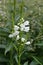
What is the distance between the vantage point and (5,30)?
2383 mm

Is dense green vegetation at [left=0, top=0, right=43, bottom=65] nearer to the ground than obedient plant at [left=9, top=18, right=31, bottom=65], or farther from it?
nearer to the ground

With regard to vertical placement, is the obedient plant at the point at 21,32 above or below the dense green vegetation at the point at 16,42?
above

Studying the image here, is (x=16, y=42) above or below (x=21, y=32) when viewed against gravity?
below

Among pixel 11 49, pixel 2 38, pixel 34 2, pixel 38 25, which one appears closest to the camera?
pixel 11 49

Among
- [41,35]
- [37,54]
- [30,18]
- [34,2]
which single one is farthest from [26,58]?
[34,2]

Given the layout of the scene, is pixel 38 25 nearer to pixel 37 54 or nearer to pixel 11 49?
pixel 37 54

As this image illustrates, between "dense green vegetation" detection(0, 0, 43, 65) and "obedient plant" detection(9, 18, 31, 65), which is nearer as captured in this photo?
"obedient plant" detection(9, 18, 31, 65)

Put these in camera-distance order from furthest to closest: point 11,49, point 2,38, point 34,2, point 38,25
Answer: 1. point 34,2
2. point 38,25
3. point 2,38
4. point 11,49

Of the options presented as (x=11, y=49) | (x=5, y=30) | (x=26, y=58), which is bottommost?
(x=26, y=58)

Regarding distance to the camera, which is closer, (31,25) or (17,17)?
(17,17)

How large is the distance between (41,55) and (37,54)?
0.04 m

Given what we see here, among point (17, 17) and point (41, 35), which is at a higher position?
point (17, 17)

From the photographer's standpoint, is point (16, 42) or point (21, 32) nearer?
point (21, 32)

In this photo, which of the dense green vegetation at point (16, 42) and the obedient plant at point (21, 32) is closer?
the obedient plant at point (21, 32)
